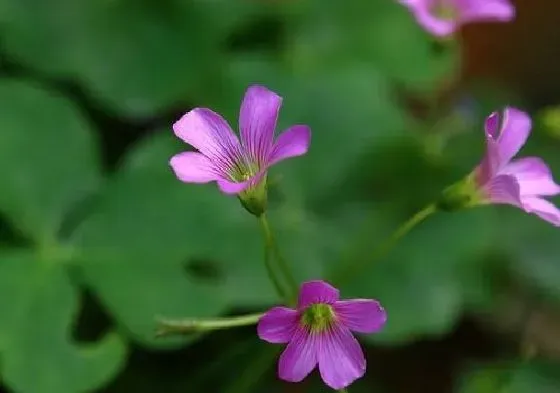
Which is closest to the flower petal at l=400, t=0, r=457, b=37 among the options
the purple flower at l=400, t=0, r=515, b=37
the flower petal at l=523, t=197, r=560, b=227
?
the purple flower at l=400, t=0, r=515, b=37

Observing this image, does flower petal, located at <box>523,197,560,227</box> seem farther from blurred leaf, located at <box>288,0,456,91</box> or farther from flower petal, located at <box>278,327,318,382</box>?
blurred leaf, located at <box>288,0,456,91</box>

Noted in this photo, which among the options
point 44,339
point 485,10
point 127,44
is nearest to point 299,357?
point 44,339

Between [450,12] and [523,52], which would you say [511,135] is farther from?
[523,52]

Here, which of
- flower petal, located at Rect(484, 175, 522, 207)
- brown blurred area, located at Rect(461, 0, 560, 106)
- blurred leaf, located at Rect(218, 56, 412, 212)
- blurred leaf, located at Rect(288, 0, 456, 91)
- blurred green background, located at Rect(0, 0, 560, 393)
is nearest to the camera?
flower petal, located at Rect(484, 175, 522, 207)

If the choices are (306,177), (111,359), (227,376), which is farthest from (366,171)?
(111,359)

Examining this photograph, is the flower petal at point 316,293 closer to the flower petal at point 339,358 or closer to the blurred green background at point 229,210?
the flower petal at point 339,358

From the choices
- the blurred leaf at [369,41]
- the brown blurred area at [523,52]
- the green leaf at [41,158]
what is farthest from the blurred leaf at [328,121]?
the brown blurred area at [523,52]
